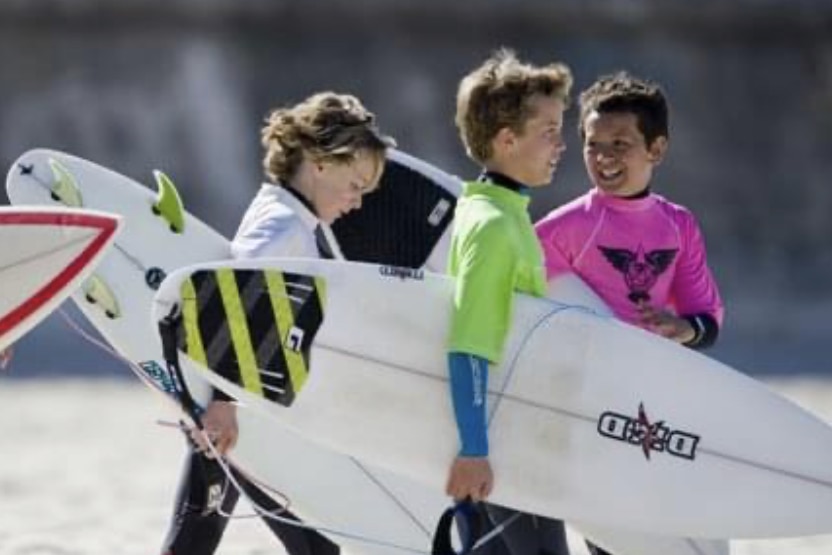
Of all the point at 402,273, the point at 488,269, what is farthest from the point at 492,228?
the point at 402,273

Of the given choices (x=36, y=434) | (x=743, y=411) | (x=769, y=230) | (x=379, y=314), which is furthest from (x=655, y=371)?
(x=769, y=230)

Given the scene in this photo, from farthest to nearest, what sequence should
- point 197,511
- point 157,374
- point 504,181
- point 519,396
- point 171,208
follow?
1. point 171,208
2. point 157,374
3. point 197,511
4. point 519,396
5. point 504,181

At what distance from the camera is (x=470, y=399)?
5102mm

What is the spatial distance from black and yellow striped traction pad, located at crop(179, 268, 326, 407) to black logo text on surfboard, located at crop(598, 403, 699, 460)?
0.70 m

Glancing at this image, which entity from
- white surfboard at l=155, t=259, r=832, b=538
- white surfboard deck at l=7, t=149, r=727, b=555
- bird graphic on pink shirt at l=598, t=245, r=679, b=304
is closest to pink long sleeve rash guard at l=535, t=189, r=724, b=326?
bird graphic on pink shirt at l=598, t=245, r=679, b=304

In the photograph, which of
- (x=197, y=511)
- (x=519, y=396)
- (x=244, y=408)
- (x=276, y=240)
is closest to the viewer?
(x=519, y=396)

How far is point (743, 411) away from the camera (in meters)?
5.63

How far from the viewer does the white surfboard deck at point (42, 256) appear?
5.96 meters

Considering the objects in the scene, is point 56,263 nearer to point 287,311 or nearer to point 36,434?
point 287,311

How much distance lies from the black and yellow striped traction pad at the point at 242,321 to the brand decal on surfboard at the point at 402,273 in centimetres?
16

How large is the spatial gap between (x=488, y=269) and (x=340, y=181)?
707 millimetres

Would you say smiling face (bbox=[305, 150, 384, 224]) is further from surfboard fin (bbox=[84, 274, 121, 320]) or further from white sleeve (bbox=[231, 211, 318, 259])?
surfboard fin (bbox=[84, 274, 121, 320])

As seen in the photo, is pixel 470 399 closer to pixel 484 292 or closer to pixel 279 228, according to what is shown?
pixel 484 292

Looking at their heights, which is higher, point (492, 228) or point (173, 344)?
point (492, 228)
